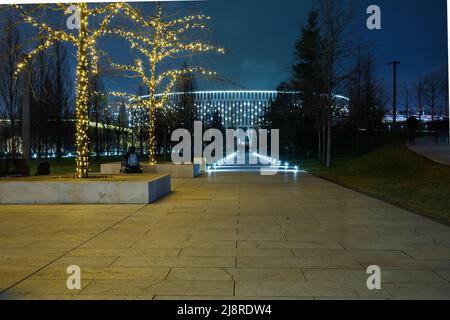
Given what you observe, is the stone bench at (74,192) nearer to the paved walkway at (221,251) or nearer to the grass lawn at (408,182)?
the paved walkway at (221,251)

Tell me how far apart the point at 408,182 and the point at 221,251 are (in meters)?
13.3

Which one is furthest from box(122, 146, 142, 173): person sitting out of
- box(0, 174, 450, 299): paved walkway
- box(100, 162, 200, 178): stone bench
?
box(0, 174, 450, 299): paved walkway

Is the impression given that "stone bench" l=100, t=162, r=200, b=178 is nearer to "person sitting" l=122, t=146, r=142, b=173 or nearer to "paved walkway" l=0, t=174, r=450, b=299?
"person sitting" l=122, t=146, r=142, b=173

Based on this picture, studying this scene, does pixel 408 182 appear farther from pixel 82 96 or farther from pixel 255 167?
pixel 255 167

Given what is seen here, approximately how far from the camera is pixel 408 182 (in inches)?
766

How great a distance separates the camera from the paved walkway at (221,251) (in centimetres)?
600

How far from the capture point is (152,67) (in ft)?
85.3

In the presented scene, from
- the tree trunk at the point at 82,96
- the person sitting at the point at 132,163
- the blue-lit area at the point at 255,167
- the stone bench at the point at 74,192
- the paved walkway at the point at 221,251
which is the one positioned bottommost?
the paved walkway at the point at 221,251

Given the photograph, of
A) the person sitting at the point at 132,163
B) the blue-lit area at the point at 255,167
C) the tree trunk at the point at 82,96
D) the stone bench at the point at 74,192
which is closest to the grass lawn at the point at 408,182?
the blue-lit area at the point at 255,167

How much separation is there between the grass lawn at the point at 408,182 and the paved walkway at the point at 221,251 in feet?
4.10

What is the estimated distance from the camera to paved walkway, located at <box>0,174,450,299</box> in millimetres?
6000

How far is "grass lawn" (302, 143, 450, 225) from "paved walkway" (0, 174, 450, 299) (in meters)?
1.25

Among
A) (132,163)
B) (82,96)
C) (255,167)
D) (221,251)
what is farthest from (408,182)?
(255,167)

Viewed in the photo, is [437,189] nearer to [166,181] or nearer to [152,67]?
[166,181]
